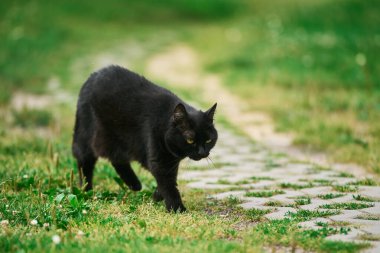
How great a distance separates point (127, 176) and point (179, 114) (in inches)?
57.6

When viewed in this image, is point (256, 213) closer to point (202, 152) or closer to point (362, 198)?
point (202, 152)

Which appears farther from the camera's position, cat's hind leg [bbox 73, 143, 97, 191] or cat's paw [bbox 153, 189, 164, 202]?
cat's hind leg [bbox 73, 143, 97, 191]

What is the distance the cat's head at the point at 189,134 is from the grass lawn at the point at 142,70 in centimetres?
56

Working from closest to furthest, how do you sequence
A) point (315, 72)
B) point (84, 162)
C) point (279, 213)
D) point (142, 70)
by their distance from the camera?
point (279, 213) → point (84, 162) → point (315, 72) → point (142, 70)

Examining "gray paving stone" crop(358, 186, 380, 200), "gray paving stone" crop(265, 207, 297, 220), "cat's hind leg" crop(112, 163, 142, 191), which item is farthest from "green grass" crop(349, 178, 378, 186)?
"cat's hind leg" crop(112, 163, 142, 191)

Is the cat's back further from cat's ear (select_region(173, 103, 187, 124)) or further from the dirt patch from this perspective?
the dirt patch

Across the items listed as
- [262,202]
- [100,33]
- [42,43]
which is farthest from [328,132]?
[100,33]

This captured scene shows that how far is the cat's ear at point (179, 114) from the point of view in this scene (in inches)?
203

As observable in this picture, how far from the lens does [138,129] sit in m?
5.77

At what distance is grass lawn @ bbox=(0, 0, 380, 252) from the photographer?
4355mm

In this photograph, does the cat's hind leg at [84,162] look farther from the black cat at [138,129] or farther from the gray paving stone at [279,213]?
the gray paving stone at [279,213]

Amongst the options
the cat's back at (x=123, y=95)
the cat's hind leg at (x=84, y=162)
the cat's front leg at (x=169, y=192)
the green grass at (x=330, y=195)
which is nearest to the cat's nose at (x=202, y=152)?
the cat's front leg at (x=169, y=192)

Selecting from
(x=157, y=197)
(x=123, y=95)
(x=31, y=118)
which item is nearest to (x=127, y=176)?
(x=157, y=197)

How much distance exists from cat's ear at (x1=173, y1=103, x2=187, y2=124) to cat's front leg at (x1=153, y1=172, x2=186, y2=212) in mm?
556
